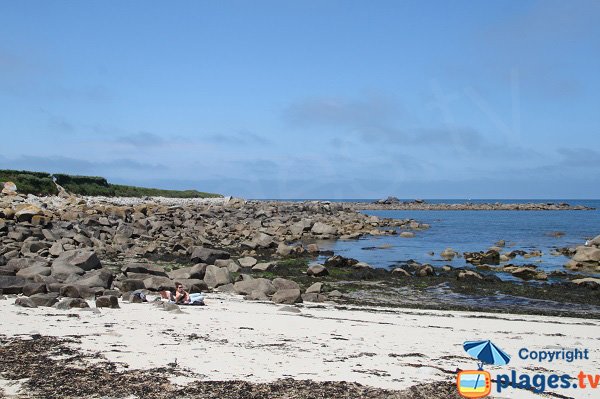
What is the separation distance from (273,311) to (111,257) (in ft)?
33.8

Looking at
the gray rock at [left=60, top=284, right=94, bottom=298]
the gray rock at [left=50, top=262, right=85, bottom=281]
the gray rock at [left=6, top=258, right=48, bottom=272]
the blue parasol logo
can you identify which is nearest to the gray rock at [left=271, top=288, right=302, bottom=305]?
the gray rock at [left=60, top=284, right=94, bottom=298]

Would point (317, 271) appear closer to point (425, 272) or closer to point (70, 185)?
point (425, 272)

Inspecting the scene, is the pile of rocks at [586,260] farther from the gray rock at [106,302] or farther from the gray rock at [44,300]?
the gray rock at [44,300]

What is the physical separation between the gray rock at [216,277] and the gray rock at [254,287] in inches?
23.9

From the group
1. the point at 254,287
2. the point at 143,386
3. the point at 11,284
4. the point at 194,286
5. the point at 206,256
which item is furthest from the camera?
the point at 206,256

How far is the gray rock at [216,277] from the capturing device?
1256 cm

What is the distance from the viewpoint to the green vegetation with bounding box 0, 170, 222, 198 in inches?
1615

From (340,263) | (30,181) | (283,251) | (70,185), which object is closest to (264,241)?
(283,251)

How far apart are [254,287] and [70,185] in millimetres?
42804

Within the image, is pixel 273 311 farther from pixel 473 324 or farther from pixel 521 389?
pixel 521 389

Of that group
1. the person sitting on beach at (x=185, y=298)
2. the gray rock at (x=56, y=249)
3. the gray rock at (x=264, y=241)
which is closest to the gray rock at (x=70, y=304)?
the person sitting on beach at (x=185, y=298)

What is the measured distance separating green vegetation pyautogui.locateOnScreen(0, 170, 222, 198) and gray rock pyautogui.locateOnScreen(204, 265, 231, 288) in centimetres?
3191

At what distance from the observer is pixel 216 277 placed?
1271 centimetres

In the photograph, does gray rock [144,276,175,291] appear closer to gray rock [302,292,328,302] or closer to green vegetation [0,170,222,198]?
gray rock [302,292,328,302]
